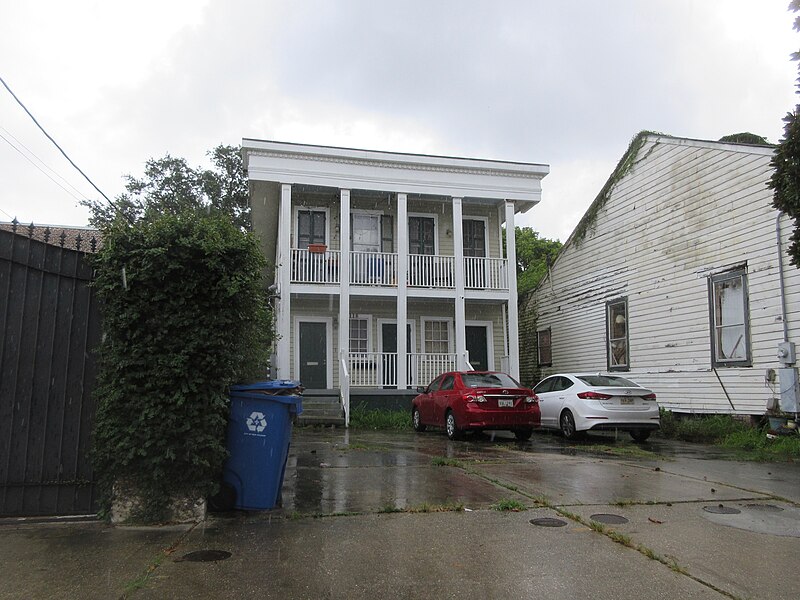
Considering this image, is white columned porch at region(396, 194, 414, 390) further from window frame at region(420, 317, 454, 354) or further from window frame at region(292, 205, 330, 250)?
window frame at region(292, 205, 330, 250)

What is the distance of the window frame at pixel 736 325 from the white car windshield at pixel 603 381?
2.02 metres

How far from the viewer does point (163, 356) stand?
4.84m

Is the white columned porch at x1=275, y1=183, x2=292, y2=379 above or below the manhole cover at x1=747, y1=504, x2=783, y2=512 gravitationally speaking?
above

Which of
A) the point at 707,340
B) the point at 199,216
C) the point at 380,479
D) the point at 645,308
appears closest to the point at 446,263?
the point at 645,308

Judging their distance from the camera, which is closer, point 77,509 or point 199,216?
point 77,509

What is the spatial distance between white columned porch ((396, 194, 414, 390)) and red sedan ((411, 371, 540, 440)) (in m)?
4.05

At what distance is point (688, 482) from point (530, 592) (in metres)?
4.33

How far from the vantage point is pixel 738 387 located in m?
12.1

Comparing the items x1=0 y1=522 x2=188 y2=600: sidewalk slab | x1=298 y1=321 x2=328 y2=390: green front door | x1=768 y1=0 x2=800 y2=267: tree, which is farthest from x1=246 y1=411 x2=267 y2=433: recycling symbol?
x1=298 y1=321 x2=328 y2=390: green front door

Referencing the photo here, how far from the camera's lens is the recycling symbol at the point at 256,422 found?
518 cm

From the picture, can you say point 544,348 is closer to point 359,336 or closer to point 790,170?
point 359,336

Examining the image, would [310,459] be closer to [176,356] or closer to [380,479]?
[380,479]

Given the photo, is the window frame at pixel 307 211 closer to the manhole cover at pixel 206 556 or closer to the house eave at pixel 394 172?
the house eave at pixel 394 172

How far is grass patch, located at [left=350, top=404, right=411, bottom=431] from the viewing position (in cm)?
1480
